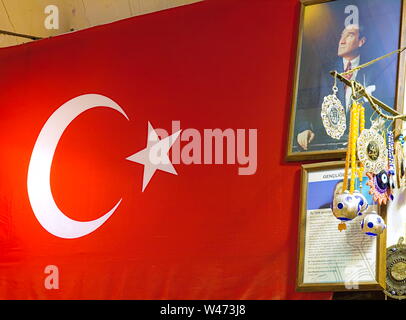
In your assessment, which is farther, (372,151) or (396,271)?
(396,271)

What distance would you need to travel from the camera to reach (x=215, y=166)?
4160 millimetres

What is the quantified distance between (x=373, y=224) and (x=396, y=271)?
0.38 meters

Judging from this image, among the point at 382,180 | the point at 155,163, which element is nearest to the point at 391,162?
the point at 382,180

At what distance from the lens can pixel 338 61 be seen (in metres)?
3.84

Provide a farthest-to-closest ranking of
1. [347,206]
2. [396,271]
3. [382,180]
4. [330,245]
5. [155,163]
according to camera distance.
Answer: [155,163] < [330,245] < [396,271] < [382,180] < [347,206]

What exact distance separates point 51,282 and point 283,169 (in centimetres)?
171

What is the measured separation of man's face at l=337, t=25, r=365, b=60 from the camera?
3.81 metres

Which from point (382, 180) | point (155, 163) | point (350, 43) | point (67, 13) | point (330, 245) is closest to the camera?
point (382, 180)

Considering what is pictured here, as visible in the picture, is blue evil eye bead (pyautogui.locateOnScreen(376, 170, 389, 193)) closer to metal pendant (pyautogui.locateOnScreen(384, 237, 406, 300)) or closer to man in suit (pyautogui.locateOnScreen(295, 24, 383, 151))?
metal pendant (pyautogui.locateOnScreen(384, 237, 406, 300))

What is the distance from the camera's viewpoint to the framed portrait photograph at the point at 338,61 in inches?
144

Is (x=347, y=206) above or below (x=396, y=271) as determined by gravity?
above

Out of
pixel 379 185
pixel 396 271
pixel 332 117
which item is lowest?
pixel 396 271

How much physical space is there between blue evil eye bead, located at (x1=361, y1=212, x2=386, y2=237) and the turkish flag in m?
0.58

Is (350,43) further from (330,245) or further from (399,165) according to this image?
(330,245)
